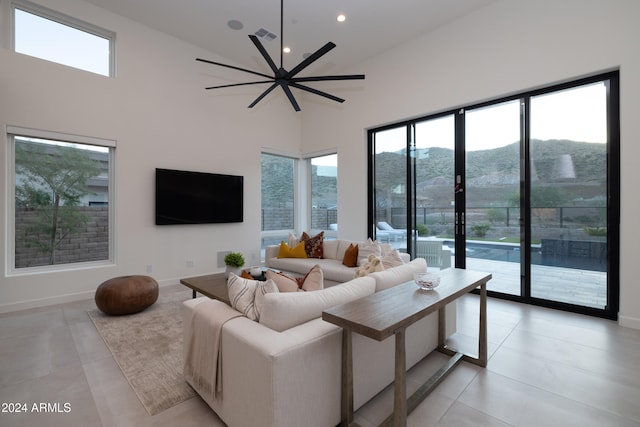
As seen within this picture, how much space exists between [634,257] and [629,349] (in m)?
1.06

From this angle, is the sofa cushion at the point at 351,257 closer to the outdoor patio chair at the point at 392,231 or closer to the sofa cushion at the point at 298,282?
the outdoor patio chair at the point at 392,231

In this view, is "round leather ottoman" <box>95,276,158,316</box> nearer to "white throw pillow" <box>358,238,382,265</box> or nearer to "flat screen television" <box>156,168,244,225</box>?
"flat screen television" <box>156,168,244,225</box>

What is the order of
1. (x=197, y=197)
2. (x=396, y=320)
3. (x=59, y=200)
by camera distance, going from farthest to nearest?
1. (x=197, y=197)
2. (x=59, y=200)
3. (x=396, y=320)

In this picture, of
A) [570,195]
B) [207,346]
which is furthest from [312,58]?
[570,195]

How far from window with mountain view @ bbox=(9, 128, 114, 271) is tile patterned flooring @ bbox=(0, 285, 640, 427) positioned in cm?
108

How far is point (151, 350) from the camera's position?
8.35ft

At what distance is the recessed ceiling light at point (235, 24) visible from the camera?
4312 mm

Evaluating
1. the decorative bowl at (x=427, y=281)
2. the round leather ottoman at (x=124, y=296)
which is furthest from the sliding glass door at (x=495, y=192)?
the round leather ottoman at (x=124, y=296)

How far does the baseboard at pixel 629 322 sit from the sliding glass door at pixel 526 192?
0.56ft

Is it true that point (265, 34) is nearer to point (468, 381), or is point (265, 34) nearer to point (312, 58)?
point (312, 58)

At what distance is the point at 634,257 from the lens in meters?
3.00

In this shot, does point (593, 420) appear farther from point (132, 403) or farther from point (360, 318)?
point (132, 403)

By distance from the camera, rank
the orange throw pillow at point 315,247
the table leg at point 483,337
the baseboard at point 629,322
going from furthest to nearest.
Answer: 1. the orange throw pillow at point 315,247
2. the baseboard at point 629,322
3. the table leg at point 483,337

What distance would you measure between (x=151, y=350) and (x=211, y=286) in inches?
30.6
